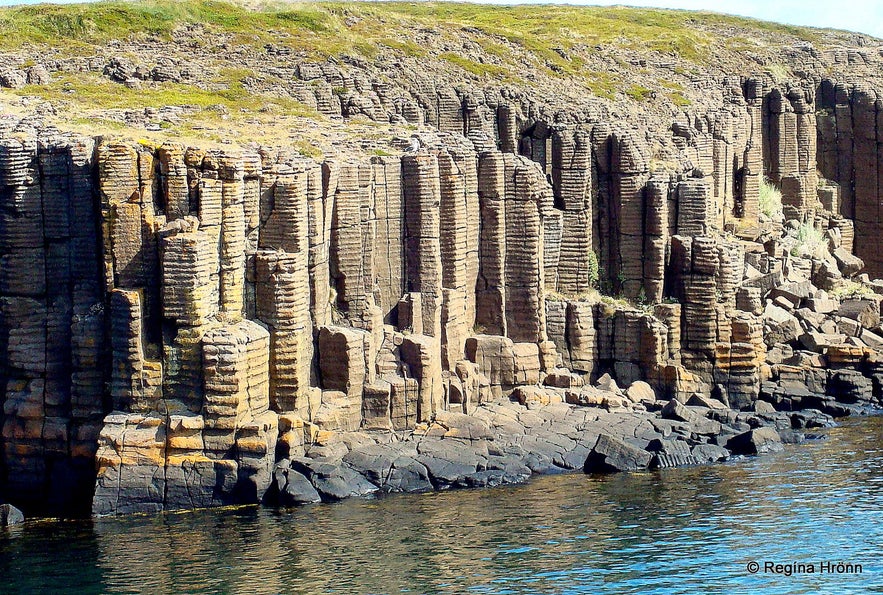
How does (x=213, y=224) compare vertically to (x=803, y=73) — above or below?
below

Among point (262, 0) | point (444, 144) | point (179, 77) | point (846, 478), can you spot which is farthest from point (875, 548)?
point (262, 0)

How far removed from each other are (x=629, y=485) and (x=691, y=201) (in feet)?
71.4

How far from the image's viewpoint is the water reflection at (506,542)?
60.8m

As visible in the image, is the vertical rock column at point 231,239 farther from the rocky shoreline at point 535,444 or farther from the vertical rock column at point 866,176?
the vertical rock column at point 866,176

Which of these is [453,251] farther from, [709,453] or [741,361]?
[741,361]

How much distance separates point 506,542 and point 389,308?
18117mm

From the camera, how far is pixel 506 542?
64.9 m

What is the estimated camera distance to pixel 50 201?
7250 cm

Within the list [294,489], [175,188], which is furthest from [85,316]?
[294,489]

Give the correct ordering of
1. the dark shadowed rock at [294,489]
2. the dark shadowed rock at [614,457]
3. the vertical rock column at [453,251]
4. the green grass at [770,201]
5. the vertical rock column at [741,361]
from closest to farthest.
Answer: the dark shadowed rock at [294,489], the dark shadowed rock at [614,457], the vertical rock column at [453,251], the vertical rock column at [741,361], the green grass at [770,201]

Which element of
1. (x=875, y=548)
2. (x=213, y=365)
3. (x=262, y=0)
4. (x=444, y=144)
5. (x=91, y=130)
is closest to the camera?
(x=875, y=548)

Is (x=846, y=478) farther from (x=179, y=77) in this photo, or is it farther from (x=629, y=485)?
(x=179, y=77)

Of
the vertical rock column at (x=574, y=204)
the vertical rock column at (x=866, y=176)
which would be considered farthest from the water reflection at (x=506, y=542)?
the vertical rock column at (x=866, y=176)

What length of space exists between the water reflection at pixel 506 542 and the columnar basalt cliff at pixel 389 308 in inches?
96.9
